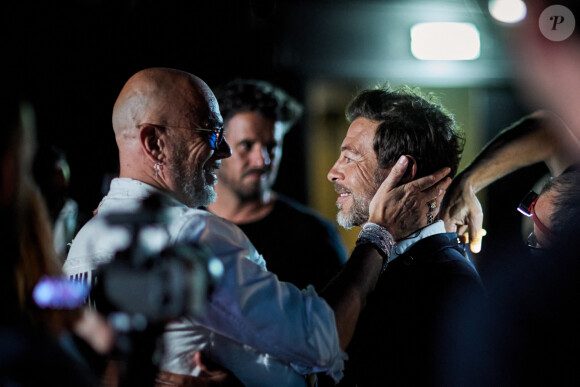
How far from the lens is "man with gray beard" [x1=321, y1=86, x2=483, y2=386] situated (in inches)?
65.6

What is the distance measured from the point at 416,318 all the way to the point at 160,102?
1.13 meters

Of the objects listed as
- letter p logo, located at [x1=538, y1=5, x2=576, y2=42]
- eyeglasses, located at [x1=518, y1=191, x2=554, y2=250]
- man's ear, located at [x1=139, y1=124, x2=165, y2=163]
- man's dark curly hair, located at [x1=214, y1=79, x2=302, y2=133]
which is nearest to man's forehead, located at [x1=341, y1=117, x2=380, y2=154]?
eyeglasses, located at [x1=518, y1=191, x2=554, y2=250]

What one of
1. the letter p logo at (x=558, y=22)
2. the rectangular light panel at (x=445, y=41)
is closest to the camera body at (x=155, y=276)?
the letter p logo at (x=558, y=22)

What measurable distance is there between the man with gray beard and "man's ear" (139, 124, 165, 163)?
2.38 feet

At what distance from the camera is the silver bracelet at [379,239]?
1763 mm

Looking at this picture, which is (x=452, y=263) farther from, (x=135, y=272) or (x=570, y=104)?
(x=570, y=104)

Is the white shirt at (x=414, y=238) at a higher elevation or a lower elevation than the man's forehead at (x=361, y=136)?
lower

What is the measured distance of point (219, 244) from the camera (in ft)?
5.08

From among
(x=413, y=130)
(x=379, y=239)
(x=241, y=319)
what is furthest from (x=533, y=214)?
(x=241, y=319)

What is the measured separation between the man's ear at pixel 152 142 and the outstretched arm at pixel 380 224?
74 centimetres

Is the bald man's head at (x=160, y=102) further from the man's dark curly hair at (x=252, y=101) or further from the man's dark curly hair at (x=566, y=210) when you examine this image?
the man's dark curly hair at (x=252, y=101)

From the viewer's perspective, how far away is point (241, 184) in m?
3.40

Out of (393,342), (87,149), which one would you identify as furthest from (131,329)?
(87,149)

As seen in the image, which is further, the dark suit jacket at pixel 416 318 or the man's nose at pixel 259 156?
the man's nose at pixel 259 156
